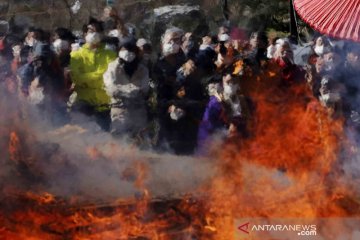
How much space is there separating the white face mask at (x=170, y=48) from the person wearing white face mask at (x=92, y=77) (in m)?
0.33

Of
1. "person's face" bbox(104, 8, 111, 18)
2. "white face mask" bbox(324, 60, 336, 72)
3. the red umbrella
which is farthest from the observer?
"white face mask" bbox(324, 60, 336, 72)

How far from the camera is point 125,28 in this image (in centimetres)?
459

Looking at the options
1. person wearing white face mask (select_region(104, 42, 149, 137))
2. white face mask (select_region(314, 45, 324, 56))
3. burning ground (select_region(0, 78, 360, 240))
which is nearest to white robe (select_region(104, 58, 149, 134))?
person wearing white face mask (select_region(104, 42, 149, 137))

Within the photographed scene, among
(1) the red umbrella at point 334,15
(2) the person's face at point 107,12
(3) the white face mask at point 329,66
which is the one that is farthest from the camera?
(3) the white face mask at point 329,66

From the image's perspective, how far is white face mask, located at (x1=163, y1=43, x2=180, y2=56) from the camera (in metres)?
4.63

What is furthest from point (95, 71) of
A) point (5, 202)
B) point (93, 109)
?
point (5, 202)

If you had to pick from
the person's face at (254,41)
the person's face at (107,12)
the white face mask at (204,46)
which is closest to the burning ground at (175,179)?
the person's face at (254,41)

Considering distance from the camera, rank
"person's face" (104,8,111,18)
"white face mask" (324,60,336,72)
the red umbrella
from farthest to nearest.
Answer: "white face mask" (324,60,336,72)
"person's face" (104,8,111,18)
the red umbrella

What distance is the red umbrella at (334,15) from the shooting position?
10.5 ft

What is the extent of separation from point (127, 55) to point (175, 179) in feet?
2.84

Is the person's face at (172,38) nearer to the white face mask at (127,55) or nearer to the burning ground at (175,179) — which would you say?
the white face mask at (127,55)

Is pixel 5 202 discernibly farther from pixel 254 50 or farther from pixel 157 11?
pixel 254 50

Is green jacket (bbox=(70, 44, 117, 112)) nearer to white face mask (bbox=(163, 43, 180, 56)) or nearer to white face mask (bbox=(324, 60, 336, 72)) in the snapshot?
white face mask (bbox=(163, 43, 180, 56))

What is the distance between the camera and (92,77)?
4629 mm
